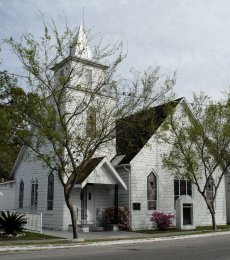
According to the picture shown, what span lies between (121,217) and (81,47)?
1149 cm

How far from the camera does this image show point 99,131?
823 inches

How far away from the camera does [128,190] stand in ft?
92.0

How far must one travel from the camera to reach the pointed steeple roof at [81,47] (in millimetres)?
20203

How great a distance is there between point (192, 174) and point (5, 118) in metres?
13.5

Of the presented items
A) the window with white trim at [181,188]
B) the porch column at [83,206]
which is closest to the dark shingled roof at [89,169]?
the porch column at [83,206]

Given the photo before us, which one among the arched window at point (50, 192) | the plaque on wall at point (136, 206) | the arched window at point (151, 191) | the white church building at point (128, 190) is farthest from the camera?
the arched window at point (50, 192)

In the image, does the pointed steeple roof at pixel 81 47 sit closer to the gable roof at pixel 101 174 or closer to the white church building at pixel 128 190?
the white church building at pixel 128 190

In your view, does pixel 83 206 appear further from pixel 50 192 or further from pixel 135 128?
pixel 135 128

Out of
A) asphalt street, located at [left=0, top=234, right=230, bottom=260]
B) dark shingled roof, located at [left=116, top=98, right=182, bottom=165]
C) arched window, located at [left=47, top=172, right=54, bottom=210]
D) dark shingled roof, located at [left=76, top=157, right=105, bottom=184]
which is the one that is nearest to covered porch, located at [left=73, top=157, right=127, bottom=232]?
dark shingled roof, located at [left=76, top=157, right=105, bottom=184]

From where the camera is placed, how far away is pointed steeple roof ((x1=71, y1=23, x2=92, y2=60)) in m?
20.2

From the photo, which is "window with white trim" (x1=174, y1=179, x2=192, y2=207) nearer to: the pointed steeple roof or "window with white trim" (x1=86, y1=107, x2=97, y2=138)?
"window with white trim" (x1=86, y1=107, x2=97, y2=138)

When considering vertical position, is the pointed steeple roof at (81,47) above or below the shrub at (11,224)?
above

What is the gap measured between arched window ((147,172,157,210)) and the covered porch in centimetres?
210

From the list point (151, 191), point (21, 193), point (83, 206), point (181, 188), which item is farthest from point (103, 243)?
point (21, 193)
